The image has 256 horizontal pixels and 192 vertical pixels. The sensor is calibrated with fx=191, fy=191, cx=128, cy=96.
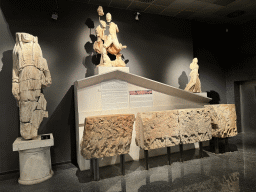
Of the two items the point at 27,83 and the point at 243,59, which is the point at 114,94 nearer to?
the point at 27,83

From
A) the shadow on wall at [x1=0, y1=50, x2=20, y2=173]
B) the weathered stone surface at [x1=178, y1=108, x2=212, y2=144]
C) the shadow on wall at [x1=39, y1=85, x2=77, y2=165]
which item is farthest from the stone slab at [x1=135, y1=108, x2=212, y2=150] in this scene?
the shadow on wall at [x1=0, y1=50, x2=20, y2=173]

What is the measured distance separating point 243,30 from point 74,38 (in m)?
5.91

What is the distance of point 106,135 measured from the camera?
3.39m

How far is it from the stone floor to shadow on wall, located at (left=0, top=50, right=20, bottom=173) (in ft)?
1.13

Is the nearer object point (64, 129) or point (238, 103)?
point (64, 129)

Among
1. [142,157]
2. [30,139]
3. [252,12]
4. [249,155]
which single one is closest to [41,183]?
[30,139]

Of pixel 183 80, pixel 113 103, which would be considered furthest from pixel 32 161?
pixel 183 80

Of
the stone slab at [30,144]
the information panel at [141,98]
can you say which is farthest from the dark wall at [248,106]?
the stone slab at [30,144]

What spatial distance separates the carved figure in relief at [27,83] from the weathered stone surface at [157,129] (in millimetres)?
2002

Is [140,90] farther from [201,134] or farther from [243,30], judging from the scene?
[243,30]

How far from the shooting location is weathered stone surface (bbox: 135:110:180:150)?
12.2 feet

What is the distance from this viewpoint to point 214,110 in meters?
4.45

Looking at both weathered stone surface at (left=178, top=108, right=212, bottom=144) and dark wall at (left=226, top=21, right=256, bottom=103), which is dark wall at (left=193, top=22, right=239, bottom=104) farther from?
weathered stone surface at (left=178, top=108, right=212, bottom=144)

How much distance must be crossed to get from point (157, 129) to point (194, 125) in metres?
→ 0.91
